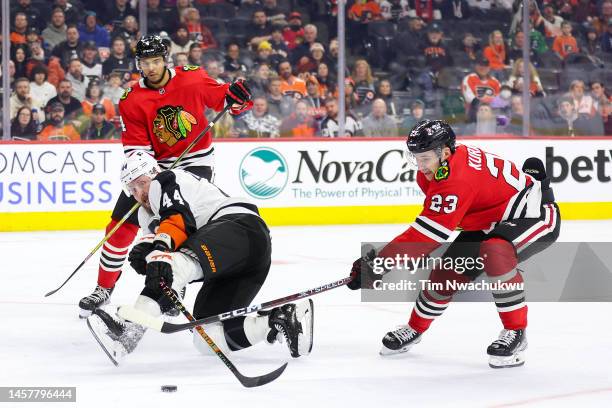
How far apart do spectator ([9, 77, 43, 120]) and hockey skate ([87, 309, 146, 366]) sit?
454 centimetres

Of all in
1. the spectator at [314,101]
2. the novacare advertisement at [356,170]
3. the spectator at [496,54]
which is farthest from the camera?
the spectator at [496,54]

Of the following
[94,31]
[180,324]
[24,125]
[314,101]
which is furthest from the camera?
[314,101]

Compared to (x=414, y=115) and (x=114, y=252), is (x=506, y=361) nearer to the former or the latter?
(x=114, y=252)

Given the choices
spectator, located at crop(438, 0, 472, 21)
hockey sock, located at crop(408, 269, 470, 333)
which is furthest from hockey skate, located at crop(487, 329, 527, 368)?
spectator, located at crop(438, 0, 472, 21)

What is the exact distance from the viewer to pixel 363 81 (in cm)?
880

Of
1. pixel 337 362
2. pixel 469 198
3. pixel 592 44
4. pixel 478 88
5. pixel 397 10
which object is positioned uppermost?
pixel 397 10

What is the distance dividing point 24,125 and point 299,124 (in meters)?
2.07

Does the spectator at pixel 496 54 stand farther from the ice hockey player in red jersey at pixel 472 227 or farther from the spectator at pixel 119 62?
the ice hockey player in red jersey at pixel 472 227

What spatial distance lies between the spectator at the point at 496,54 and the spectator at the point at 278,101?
1762 millimetres

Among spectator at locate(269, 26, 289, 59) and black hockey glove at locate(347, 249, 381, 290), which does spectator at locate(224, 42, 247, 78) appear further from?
black hockey glove at locate(347, 249, 381, 290)

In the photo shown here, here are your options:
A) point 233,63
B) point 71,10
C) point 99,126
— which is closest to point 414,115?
point 233,63

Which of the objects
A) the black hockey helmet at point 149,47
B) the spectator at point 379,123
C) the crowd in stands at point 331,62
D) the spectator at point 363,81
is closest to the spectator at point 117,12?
the crowd in stands at point 331,62

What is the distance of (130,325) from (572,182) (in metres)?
5.86

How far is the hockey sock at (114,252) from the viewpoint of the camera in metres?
4.68
